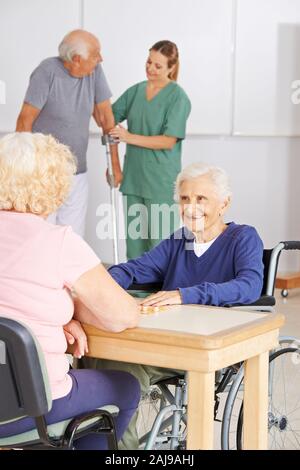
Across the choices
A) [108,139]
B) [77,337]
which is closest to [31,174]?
[77,337]

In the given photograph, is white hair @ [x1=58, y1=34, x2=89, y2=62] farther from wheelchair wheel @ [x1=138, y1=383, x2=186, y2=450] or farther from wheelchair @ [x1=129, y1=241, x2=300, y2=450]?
wheelchair wheel @ [x1=138, y1=383, x2=186, y2=450]

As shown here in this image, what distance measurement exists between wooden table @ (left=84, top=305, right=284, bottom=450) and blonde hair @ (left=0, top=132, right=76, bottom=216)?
0.32 m

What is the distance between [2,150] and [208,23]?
4.82 meters

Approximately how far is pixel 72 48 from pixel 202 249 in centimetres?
276

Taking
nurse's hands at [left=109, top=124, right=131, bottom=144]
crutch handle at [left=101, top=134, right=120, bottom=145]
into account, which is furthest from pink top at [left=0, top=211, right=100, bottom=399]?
crutch handle at [left=101, top=134, right=120, bottom=145]

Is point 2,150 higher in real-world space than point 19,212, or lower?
higher

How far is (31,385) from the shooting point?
6.97 ft

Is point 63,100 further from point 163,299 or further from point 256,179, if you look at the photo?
point 163,299

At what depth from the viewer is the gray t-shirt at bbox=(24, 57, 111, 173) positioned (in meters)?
5.46

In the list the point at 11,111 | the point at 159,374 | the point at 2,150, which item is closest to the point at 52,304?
the point at 2,150

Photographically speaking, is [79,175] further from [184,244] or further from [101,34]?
[184,244]

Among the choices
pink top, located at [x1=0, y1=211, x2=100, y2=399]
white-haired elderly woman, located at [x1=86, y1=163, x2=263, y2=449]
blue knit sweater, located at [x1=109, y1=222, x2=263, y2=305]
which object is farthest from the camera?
white-haired elderly woman, located at [x1=86, y1=163, x2=263, y2=449]

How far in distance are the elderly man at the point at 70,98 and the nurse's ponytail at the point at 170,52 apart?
Result: 348 millimetres

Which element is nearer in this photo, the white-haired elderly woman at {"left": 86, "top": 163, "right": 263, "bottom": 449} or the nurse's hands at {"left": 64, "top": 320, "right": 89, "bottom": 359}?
the nurse's hands at {"left": 64, "top": 320, "right": 89, "bottom": 359}
